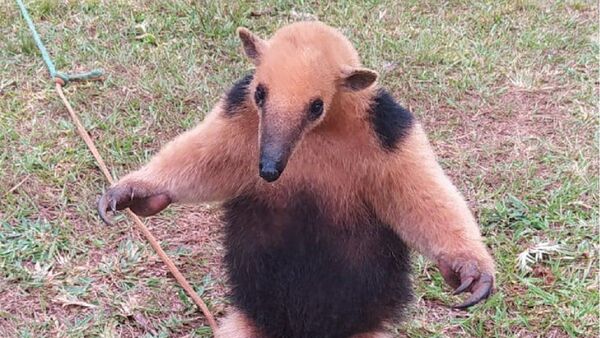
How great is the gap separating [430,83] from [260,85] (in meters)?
3.05

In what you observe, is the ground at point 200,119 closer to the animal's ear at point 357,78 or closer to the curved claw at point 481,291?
the curved claw at point 481,291

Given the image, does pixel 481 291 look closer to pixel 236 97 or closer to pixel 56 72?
pixel 236 97

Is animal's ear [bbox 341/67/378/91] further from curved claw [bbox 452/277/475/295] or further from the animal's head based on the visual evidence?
curved claw [bbox 452/277/475/295]

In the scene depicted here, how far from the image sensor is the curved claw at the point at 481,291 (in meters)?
2.47

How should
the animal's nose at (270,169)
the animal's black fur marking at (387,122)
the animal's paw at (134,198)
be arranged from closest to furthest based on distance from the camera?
1. the animal's nose at (270,169)
2. the animal's black fur marking at (387,122)
3. the animal's paw at (134,198)

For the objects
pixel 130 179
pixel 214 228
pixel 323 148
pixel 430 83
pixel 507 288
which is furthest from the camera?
pixel 430 83

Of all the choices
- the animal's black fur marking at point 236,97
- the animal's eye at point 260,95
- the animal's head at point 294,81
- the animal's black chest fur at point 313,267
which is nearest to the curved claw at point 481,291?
the animal's black chest fur at point 313,267

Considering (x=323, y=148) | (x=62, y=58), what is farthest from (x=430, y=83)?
(x=323, y=148)

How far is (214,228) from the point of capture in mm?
4082

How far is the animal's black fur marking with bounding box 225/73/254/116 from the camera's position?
8.96 ft

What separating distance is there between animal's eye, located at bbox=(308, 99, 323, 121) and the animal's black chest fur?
0.39 metres

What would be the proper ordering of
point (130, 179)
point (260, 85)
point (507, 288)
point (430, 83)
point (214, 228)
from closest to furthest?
point (260, 85) < point (130, 179) < point (507, 288) < point (214, 228) < point (430, 83)

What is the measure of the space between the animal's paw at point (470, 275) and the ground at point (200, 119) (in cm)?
86

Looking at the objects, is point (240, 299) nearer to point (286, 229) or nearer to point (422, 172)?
point (286, 229)
